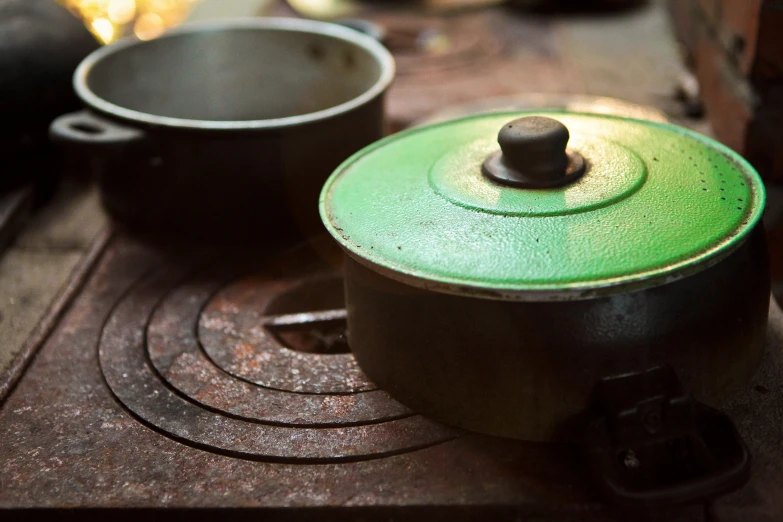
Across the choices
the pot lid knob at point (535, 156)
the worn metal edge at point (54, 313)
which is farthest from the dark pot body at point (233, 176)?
the pot lid knob at point (535, 156)

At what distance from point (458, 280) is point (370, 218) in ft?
0.97

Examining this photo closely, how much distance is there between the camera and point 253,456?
4.70 ft

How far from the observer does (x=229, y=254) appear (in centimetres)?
207

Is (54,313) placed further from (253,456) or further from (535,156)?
(535,156)

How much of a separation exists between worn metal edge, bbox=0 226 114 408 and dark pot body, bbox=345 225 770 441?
0.75 meters

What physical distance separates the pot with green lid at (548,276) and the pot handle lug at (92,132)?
0.57 m

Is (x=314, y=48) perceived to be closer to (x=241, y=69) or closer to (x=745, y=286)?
(x=241, y=69)

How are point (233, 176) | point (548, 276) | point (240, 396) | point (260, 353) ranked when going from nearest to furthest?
point (548, 276) → point (240, 396) → point (260, 353) → point (233, 176)

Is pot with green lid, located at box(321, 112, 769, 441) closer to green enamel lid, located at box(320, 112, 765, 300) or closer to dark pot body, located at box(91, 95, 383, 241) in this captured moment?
green enamel lid, located at box(320, 112, 765, 300)

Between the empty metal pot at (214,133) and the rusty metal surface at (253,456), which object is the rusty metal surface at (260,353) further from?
the empty metal pot at (214,133)

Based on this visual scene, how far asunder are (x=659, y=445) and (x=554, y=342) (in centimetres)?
25

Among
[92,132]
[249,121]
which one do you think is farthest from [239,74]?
[92,132]

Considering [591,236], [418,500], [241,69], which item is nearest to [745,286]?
[591,236]

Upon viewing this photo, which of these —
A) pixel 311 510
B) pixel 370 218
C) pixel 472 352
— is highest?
pixel 370 218
